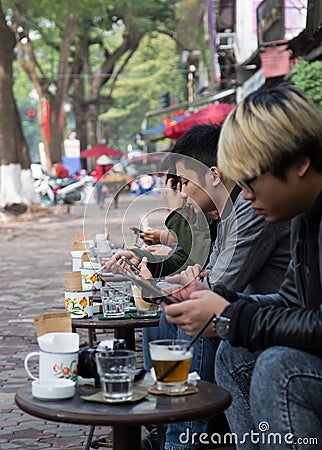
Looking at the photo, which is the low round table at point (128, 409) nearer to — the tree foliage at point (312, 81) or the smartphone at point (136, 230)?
the smartphone at point (136, 230)

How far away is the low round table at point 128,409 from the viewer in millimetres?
2854

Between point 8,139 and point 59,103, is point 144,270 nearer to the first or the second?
point 8,139

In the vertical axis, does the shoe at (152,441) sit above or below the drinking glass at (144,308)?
below

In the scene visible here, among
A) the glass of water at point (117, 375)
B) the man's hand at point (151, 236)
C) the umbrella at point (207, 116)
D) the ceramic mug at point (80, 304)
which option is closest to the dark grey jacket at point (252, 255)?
the ceramic mug at point (80, 304)

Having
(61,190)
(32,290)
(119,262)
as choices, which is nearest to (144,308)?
(119,262)

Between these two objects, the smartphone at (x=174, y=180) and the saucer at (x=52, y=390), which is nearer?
the saucer at (x=52, y=390)

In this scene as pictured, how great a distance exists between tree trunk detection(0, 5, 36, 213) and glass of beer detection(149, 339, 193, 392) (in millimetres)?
24653

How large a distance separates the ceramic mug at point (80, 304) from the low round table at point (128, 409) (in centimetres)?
175

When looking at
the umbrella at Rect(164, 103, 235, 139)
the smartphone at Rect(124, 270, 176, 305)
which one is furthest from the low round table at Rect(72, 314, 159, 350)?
the umbrella at Rect(164, 103, 235, 139)

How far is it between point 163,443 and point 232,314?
5.22 feet

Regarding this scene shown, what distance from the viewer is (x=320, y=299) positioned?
10.4ft

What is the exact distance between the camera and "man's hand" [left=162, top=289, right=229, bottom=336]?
10.4 feet

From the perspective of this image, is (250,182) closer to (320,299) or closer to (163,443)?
(320,299)

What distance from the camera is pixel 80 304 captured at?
4.98 meters
